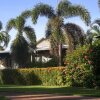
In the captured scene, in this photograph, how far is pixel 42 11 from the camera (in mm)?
43250

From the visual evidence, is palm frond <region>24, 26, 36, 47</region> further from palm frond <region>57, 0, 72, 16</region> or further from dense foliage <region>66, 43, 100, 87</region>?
dense foliage <region>66, 43, 100, 87</region>

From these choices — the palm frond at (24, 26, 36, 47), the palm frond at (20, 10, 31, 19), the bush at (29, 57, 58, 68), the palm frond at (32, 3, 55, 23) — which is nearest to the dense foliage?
the palm frond at (32, 3, 55, 23)

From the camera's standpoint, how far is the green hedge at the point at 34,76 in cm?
3519

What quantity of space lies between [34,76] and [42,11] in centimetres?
762

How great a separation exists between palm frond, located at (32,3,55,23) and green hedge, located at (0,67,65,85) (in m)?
5.91

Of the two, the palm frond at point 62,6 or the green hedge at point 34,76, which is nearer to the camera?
the green hedge at point 34,76

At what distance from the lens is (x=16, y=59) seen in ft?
157

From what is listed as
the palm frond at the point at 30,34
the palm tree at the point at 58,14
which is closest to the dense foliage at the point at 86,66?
the palm tree at the point at 58,14

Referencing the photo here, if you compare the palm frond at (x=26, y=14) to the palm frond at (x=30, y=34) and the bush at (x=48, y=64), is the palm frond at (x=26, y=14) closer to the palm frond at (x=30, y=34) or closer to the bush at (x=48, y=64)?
the palm frond at (x=30, y=34)

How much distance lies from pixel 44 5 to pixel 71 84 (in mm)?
12844

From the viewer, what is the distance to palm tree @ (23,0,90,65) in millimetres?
42219

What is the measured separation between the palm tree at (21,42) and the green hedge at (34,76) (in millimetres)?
4514

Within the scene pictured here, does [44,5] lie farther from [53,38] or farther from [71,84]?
[71,84]

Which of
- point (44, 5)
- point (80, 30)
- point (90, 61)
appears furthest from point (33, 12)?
point (90, 61)
